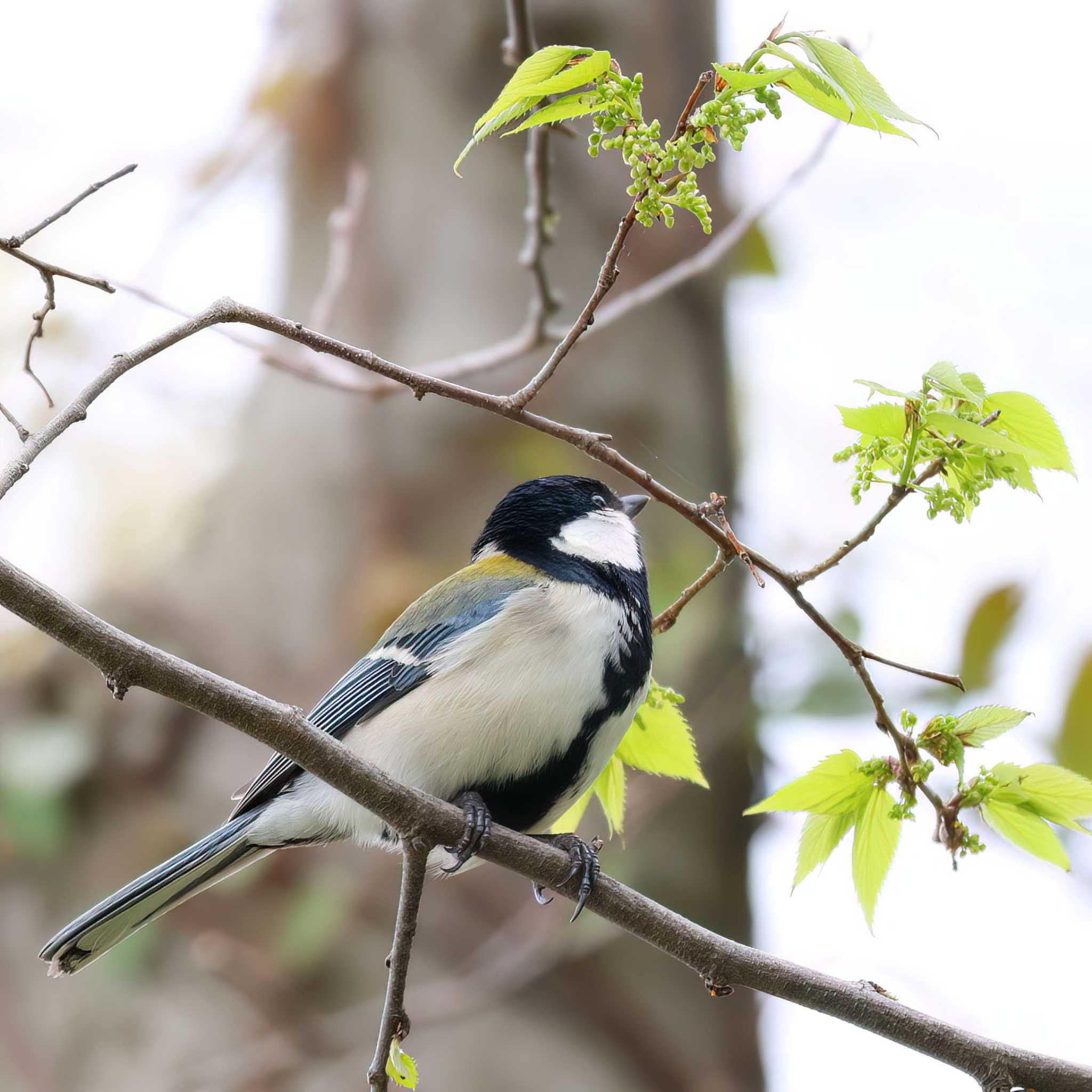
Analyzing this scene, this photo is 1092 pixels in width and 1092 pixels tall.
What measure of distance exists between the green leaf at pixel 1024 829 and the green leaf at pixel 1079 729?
2.93 feet

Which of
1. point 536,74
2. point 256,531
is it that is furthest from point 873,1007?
point 256,531

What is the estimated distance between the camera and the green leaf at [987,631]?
2.62 meters

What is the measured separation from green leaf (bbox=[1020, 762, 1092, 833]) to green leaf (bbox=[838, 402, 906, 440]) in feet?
1.45

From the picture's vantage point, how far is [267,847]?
6.54 feet

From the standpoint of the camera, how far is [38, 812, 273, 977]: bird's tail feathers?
1681mm

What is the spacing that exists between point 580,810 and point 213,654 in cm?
174

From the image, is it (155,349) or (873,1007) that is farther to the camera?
(873,1007)

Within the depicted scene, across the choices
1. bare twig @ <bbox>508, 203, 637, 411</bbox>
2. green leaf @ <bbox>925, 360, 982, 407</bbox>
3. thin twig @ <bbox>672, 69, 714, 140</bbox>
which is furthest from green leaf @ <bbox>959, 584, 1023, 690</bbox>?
thin twig @ <bbox>672, 69, 714, 140</bbox>

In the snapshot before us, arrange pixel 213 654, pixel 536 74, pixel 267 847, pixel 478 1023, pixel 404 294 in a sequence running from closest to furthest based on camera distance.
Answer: pixel 536 74 → pixel 267 847 → pixel 478 1023 → pixel 213 654 → pixel 404 294

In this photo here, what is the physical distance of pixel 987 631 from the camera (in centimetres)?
264

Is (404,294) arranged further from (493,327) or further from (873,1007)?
(873,1007)

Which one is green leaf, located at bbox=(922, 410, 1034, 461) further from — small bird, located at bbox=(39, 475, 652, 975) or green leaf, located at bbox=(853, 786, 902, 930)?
small bird, located at bbox=(39, 475, 652, 975)

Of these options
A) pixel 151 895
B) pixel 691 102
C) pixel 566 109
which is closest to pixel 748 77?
pixel 691 102

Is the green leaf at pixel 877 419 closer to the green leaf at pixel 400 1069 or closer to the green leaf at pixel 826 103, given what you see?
the green leaf at pixel 826 103
